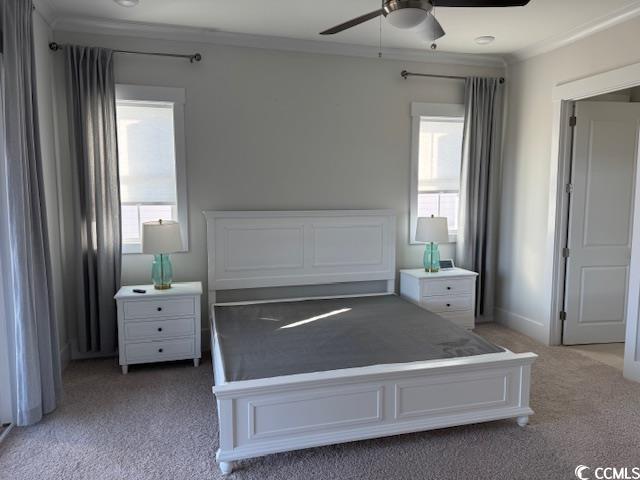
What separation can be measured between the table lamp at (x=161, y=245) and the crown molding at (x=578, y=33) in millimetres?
3586

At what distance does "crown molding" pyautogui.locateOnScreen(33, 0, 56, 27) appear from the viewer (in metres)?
3.21

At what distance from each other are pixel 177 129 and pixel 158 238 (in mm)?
986

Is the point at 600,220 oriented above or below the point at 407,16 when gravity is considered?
below

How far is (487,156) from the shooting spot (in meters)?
4.66

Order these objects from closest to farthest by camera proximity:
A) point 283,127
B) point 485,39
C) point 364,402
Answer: point 364,402
point 485,39
point 283,127

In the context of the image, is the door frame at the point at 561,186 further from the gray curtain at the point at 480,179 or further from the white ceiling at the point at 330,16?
the gray curtain at the point at 480,179

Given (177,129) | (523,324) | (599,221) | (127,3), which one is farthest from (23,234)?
(599,221)

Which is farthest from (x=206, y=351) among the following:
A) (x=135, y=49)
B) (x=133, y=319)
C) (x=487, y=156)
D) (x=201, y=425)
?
(x=487, y=156)

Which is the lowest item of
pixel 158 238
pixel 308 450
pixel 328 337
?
pixel 308 450

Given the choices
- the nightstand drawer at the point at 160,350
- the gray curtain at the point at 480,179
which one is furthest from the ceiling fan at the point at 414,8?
the nightstand drawer at the point at 160,350

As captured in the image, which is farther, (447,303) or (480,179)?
(480,179)

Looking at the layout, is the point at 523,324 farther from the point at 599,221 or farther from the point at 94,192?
the point at 94,192

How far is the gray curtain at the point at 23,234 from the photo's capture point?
2.56 meters

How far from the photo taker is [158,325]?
11.7ft
